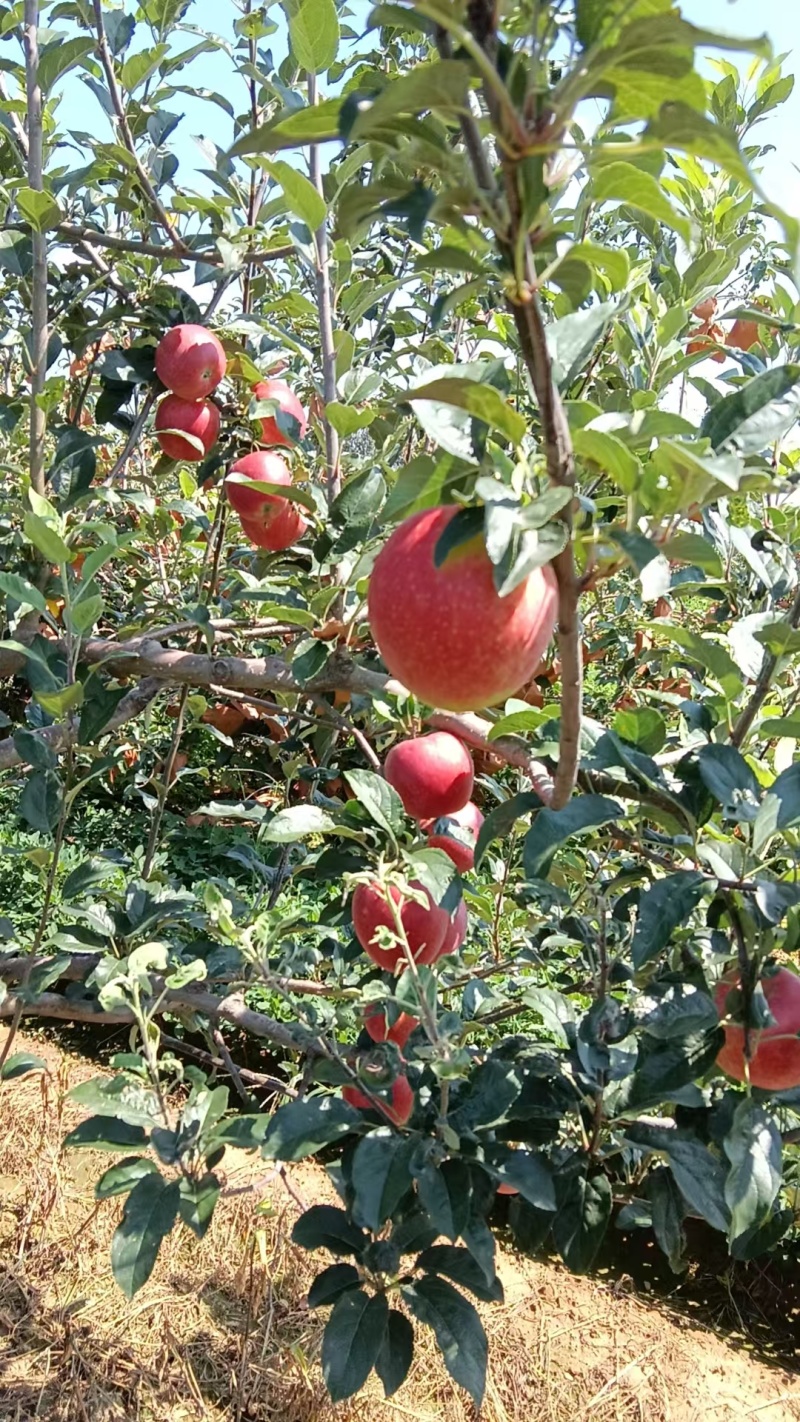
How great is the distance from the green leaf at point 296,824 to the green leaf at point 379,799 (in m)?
0.04

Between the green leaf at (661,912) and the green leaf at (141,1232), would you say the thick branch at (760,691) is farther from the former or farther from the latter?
the green leaf at (141,1232)

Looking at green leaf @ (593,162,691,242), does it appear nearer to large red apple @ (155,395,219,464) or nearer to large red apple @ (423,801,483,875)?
large red apple @ (423,801,483,875)

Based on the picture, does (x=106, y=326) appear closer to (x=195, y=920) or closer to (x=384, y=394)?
(x=384, y=394)

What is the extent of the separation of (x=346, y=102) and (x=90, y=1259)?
7.41 feet

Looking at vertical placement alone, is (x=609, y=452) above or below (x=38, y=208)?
below

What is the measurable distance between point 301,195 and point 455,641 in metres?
0.52

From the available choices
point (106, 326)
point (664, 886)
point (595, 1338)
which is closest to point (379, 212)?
point (664, 886)

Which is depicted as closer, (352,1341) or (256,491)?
(352,1341)

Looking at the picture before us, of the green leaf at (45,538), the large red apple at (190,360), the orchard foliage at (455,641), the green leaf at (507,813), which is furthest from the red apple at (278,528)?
the green leaf at (507,813)

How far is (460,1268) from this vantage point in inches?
40.2

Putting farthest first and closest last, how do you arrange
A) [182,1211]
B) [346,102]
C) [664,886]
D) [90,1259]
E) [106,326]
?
[90,1259]
[106,326]
[182,1211]
[664,886]
[346,102]

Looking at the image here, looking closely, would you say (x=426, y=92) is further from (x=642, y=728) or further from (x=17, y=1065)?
(x=17, y=1065)

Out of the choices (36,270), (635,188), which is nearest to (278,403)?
(36,270)

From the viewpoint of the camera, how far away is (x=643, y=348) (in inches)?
50.9
